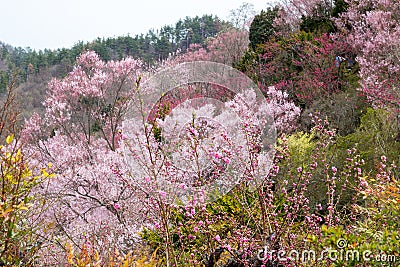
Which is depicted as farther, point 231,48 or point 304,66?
point 231,48

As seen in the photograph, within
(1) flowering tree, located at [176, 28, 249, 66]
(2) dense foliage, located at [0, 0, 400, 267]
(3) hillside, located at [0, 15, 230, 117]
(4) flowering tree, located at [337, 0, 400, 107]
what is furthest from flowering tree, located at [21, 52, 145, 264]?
(3) hillside, located at [0, 15, 230, 117]

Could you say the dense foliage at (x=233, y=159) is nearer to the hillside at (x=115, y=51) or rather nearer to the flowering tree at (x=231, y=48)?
the flowering tree at (x=231, y=48)

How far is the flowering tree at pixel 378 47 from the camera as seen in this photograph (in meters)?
8.42

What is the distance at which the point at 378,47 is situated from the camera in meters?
9.69

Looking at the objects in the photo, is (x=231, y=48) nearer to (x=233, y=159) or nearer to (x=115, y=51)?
(x=233, y=159)

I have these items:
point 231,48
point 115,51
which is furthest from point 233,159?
point 115,51

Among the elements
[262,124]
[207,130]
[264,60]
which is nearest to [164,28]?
[264,60]

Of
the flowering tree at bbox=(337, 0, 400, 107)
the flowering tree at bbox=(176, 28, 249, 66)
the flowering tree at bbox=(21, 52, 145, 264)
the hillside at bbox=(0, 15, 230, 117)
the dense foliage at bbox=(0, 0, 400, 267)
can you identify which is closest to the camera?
the dense foliage at bbox=(0, 0, 400, 267)

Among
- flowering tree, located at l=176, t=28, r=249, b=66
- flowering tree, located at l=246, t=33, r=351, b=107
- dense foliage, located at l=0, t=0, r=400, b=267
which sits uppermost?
flowering tree, located at l=176, t=28, r=249, b=66

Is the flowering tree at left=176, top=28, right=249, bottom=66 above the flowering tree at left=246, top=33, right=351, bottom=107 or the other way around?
above

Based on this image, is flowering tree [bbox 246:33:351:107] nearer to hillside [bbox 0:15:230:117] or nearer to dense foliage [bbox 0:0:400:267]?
dense foliage [bbox 0:0:400:267]

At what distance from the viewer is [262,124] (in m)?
9.70

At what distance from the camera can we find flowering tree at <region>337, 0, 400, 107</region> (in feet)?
27.6

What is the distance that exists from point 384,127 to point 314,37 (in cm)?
702
